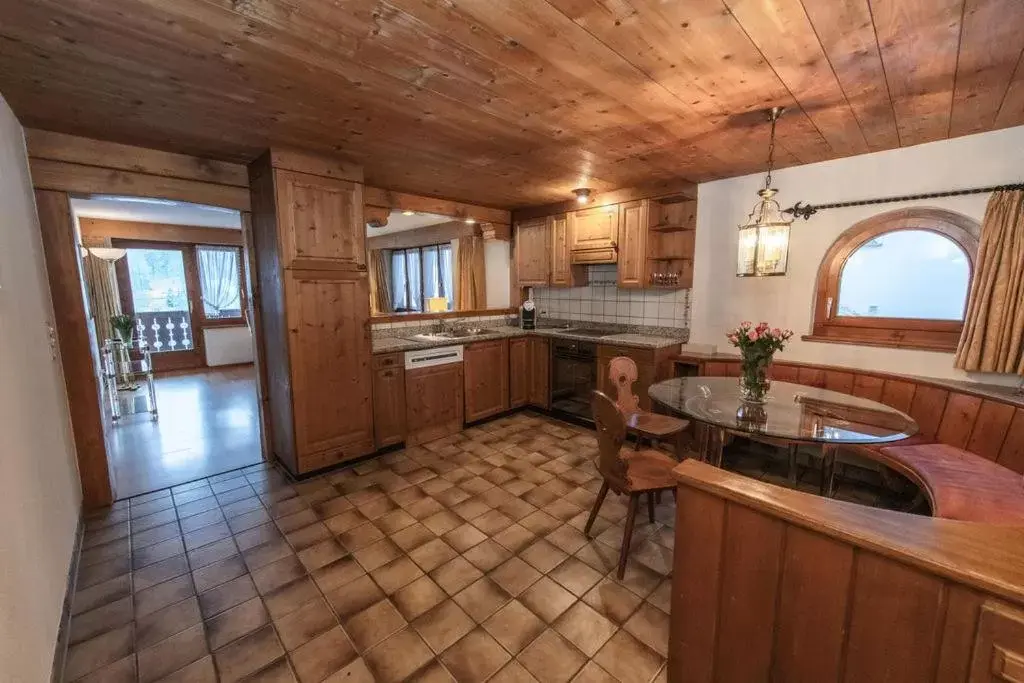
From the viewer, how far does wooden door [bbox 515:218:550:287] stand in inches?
177

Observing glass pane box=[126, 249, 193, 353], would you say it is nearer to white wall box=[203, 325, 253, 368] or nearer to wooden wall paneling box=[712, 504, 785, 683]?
white wall box=[203, 325, 253, 368]

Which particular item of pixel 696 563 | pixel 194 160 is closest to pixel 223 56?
pixel 194 160

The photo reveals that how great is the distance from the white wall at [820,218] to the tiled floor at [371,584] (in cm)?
177

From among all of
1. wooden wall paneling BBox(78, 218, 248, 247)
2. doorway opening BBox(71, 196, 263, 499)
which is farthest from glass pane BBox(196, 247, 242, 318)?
wooden wall paneling BBox(78, 218, 248, 247)

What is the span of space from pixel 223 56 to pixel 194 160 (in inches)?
61.0

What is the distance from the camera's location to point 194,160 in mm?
2707

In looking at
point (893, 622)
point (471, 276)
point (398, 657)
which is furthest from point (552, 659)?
point (471, 276)

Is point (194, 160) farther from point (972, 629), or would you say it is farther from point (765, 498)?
point (972, 629)

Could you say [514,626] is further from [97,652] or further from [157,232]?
[157,232]

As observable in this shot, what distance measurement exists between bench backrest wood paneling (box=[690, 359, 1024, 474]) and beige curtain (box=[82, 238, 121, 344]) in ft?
26.9

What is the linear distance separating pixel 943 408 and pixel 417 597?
3184mm

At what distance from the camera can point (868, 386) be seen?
2809 mm

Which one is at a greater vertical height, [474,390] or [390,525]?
[474,390]

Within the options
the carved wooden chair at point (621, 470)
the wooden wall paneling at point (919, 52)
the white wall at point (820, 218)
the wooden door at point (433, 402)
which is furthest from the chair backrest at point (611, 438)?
the white wall at point (820, 218)
